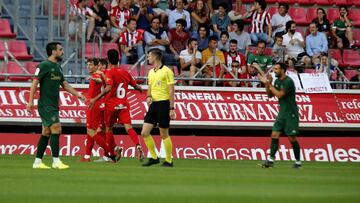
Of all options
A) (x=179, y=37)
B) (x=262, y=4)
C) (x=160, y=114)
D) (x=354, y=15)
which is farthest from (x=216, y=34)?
(x=160, y=114)

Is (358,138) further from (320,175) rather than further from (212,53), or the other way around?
(320,175)

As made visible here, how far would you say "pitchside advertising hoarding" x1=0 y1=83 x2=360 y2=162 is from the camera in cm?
2909

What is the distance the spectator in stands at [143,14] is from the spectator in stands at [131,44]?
0.45 m

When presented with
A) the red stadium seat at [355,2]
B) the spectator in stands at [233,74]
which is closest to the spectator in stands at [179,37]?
the spectator in stands at [233,74]

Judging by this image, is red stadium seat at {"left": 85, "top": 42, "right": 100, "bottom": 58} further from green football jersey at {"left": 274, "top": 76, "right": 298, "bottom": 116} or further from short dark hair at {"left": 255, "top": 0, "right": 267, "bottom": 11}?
→ green football jersey at {"left": 274, "top": 76, "right": 298, "bottom": 116}

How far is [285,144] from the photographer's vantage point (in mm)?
30344

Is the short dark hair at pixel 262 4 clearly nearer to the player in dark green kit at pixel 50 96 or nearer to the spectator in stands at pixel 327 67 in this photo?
the spectator in stands at pixel 327 67

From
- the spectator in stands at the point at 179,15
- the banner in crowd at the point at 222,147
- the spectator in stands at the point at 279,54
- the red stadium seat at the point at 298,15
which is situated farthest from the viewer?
the red stadium seat at the point at 298,15

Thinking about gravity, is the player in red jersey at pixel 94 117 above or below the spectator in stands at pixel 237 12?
below

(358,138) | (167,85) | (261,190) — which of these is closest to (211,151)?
(358,138)

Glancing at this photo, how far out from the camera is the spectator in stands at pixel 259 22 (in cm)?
3256

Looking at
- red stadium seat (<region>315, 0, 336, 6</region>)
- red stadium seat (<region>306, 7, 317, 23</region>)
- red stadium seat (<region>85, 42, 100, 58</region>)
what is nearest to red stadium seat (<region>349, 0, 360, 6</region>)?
red stadium seat (<region>315, 0, 336, 6</region>)

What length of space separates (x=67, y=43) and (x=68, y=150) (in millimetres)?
2724

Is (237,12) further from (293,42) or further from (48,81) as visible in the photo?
(48,81)
